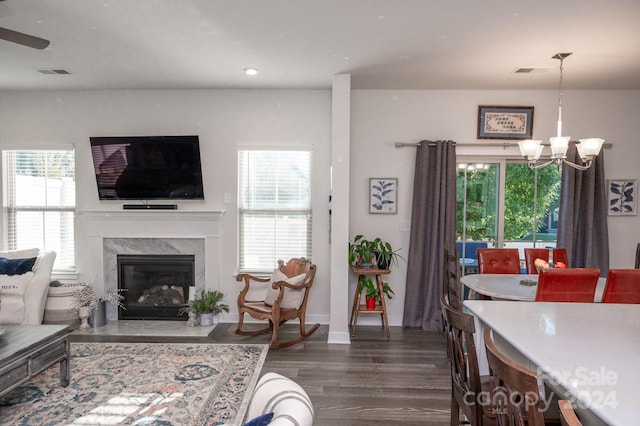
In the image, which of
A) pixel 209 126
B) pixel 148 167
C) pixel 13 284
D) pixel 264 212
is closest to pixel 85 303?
pixel 13 284

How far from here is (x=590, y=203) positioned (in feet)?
13.3

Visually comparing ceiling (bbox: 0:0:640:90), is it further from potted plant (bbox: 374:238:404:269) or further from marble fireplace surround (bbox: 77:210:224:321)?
potted plant (bbox: 374:238:404:269)

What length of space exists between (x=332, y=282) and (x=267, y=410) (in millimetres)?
2698

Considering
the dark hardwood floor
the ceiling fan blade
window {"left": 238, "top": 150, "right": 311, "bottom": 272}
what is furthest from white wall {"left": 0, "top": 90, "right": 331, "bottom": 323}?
the ceiling fan blade

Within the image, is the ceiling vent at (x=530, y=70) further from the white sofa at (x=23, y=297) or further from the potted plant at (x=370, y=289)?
the white sofa at (x=23, y=297)

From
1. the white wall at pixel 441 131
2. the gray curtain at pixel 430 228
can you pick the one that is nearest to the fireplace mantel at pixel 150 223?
the white wall at pixel 441 131

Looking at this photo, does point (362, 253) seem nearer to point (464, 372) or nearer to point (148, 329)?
point (464, 372)

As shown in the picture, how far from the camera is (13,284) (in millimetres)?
3705

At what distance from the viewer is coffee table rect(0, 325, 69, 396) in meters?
2.23

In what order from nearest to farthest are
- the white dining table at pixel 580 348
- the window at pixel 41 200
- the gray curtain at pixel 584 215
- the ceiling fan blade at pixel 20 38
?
1. the white dining table at pixel 580 348
2. the ceiling fan blade at pixel 20 38
3. the gray curtain at pixel 584 215
4. the window at pixel 41 200

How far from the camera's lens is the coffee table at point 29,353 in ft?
7.33

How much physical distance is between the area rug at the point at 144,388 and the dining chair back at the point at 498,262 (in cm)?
236

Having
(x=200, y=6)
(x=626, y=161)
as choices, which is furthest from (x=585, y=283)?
(x=200, y=6)

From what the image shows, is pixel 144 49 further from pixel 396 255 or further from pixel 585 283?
pixel 585 283
